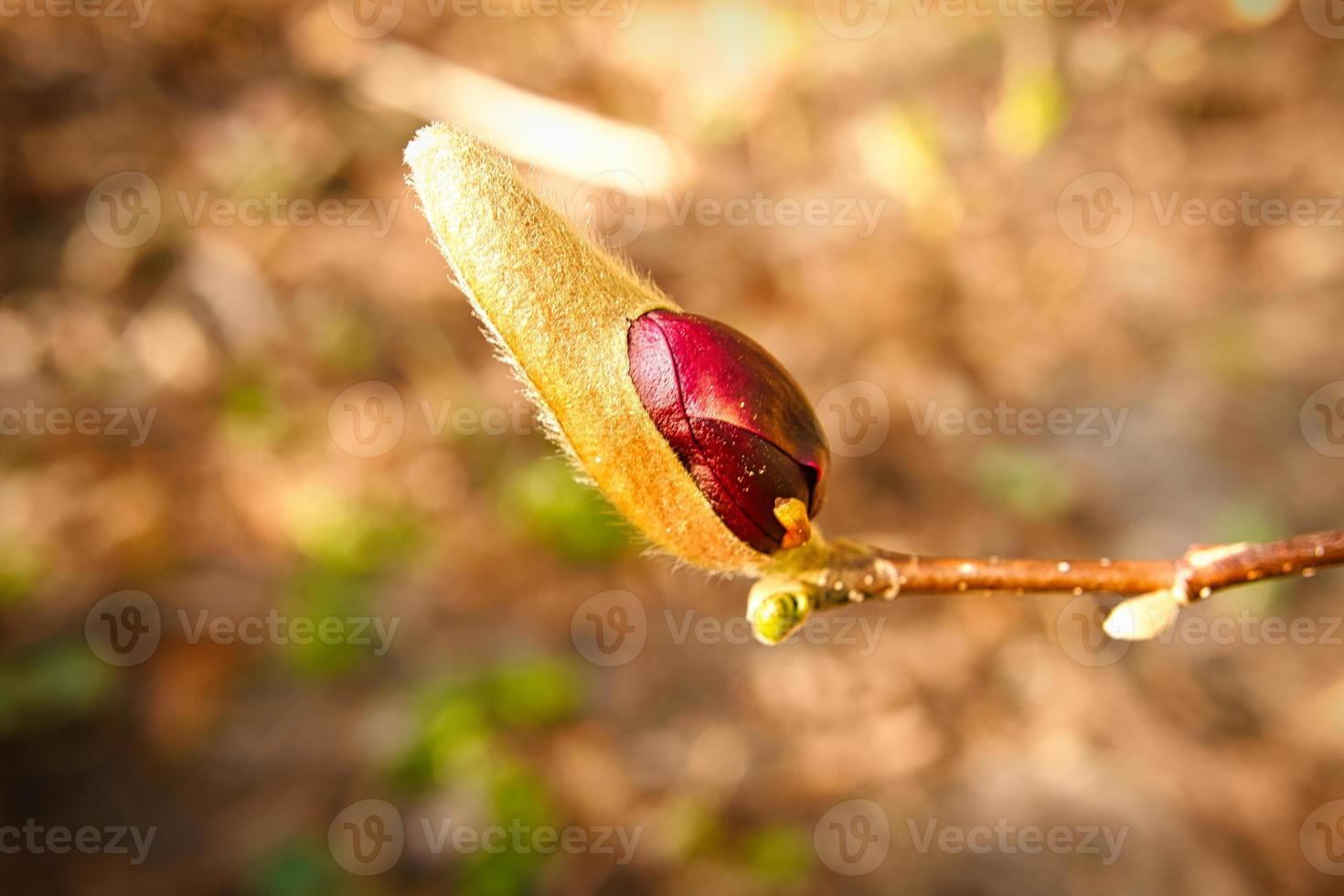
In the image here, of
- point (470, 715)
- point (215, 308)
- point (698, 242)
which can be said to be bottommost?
point (470, 715)

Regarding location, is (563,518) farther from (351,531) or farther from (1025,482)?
(1025,482)

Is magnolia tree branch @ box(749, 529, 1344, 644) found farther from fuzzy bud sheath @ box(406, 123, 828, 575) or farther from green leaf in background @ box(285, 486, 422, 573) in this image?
green leaf in background @ box(285, 486, 422, 573)

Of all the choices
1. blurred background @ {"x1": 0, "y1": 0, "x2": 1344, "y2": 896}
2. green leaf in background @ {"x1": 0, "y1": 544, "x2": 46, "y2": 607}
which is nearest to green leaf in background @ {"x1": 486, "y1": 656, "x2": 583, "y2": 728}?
blurred background @ {"x1": 0, "y1": 0, "x2": 1344, "y2": 896}

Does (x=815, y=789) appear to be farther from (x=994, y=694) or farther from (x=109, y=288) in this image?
(x=109, y=288)

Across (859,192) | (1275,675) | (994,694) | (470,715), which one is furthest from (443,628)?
(1275,675)

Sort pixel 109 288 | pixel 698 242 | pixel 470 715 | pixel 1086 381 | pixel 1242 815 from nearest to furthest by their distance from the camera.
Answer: pixel 1242 815 < pixel 470 715 < pixel 1086 381 < pixel 698 242 < pixel 109 288

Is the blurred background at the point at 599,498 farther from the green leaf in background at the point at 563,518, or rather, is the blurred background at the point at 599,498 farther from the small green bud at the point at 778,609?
the small green bud at the point at 778,609
